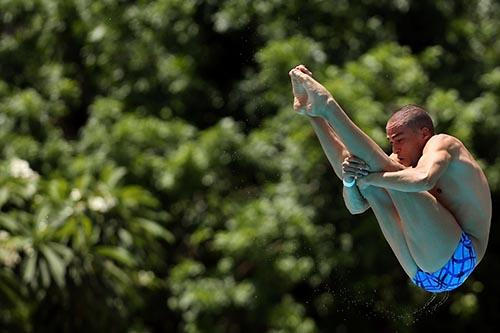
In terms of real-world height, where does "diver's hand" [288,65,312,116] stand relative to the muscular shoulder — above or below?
above

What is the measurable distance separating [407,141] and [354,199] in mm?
402

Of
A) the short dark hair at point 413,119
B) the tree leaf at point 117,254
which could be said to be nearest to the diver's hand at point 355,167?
the short dark hair at point 413,119

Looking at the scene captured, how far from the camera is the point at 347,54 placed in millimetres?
13055

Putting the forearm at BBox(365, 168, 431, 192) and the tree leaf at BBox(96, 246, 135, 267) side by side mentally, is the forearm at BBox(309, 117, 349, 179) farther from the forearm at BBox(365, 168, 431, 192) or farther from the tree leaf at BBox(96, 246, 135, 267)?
the tree leaf at BBox(96, 246, 135, 267)

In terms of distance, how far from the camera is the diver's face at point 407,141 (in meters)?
6.70

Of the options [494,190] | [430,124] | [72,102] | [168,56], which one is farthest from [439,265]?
[72,102]

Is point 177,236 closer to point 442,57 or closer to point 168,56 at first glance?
point 168,56

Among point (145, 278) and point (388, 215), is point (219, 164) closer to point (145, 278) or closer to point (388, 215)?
point (145, 278)

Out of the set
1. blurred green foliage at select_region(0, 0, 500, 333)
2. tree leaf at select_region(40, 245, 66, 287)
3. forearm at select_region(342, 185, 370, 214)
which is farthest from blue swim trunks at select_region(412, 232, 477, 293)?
tree leaf at select_region(40, 245, 66, 287)

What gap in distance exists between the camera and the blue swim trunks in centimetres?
676

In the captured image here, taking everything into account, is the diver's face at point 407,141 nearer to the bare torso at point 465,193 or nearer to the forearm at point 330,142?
the bare torso at point 465,193

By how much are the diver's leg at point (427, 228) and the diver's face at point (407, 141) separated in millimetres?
217

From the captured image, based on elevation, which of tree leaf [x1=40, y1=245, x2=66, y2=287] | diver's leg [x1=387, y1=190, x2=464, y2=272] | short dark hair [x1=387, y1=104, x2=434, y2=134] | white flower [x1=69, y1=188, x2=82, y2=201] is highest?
short dark hair [x1=387, y1=104, x2=434, y2=134]

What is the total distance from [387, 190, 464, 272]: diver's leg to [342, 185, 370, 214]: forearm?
0.17m
